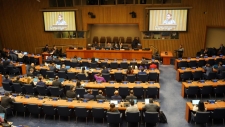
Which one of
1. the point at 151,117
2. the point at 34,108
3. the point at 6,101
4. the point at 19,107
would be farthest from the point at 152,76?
the point at 6,101

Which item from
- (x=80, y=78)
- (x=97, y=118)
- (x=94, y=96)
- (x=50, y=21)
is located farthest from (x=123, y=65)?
(x=50, y=21)

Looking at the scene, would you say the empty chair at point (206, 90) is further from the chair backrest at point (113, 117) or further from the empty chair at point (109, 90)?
the chair backrest at point (113, 117)

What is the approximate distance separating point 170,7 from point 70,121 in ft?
46.7

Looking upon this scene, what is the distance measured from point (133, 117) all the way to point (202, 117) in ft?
9.52

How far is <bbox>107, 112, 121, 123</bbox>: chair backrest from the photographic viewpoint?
10.5 metres

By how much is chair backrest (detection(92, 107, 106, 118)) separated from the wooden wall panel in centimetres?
1305

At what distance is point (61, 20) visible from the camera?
77.6 ft

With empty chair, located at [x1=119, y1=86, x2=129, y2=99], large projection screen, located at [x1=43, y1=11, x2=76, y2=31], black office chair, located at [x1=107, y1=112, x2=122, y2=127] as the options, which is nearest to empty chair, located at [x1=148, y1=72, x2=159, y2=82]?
empty chair, located at [x1=119, y1=86, x2=129, y2=99]

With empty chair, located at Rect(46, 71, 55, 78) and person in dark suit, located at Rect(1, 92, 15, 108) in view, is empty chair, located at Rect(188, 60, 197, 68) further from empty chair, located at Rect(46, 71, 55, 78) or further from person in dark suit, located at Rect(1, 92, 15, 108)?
person in dark suit, located at Rect(1, 92, 15, 108)

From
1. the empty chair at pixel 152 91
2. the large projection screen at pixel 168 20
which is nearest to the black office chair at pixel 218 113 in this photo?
the empty chair at pixel 152 91

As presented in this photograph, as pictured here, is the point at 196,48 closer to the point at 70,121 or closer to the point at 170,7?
the point at 170,7

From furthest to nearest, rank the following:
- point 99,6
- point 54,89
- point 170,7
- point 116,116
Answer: point 99,6 → point 170,7 → point 54,89 → point 116,116

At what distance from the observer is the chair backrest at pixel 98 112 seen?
11094mm

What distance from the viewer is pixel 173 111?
12.5 meters
